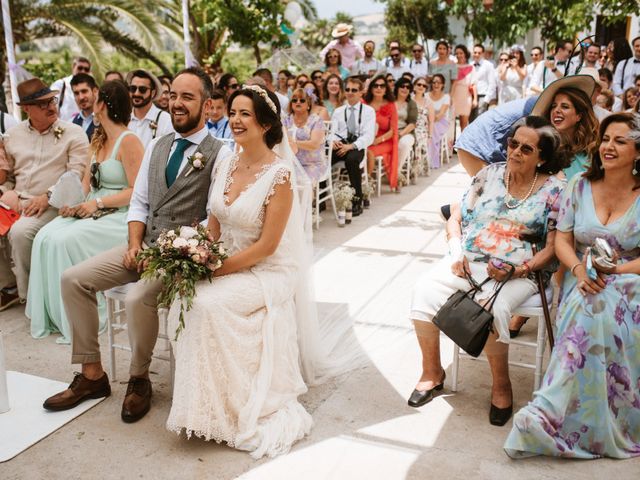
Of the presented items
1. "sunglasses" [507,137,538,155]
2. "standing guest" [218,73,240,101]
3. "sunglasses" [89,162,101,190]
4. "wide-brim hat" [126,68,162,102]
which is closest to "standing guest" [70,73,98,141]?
"wide-brim hat" [126,68,162,102]

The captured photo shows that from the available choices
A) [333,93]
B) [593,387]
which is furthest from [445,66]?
[593,387]

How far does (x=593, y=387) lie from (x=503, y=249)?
84 centimetres

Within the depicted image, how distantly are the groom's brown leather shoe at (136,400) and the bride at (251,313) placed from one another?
0.38 m

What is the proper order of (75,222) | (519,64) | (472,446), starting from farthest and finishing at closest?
(519,64)
(75,222)
(472,446)

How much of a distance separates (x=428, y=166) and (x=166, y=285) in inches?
328

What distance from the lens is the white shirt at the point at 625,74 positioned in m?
9.79

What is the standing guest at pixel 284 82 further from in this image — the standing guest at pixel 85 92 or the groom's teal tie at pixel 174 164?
the groom's teal tie at pixel 174 164

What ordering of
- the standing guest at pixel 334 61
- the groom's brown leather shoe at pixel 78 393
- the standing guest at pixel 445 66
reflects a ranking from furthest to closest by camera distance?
the standing guest at pixel 445 66 < the standing guest at pixel 334 61 < the groom's brown leather shoe at pixel 78 393

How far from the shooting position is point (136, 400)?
3463 mm

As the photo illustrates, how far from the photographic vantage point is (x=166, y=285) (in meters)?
3.17

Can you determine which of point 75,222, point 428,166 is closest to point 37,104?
point 75,222

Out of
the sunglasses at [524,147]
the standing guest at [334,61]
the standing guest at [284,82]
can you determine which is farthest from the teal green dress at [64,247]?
the standing guest at [334,61]

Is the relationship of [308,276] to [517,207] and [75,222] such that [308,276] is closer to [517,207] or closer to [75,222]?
[517,207]

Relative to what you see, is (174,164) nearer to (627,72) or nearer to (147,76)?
(147,76)
